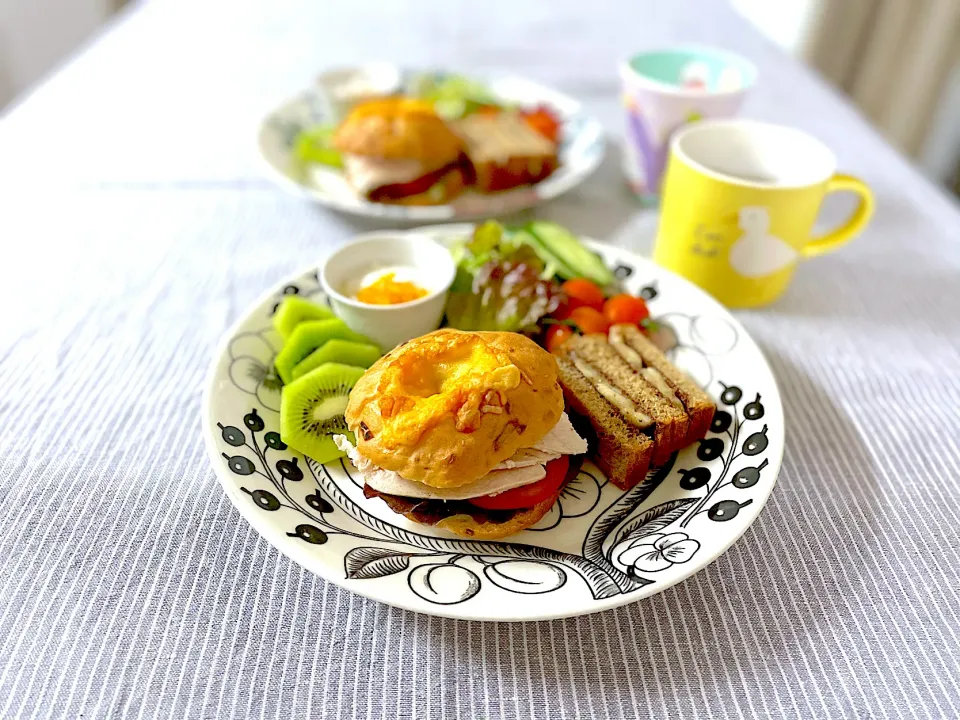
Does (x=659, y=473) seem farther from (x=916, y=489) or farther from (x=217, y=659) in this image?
(x=217, y=659)

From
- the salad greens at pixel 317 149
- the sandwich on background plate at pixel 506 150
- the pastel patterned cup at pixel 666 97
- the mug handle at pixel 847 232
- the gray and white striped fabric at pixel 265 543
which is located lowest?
the gray and white striped fabric at pixel 265 543

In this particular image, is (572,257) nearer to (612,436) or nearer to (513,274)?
(513,274)

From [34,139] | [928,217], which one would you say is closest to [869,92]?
[928,217]

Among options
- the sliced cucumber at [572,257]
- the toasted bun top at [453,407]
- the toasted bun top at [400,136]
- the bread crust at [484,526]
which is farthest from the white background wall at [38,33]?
the bread crust at [484,526]

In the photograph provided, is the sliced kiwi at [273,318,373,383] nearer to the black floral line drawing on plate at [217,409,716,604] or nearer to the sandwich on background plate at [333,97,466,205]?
the black floral line drawing on plate at [217,409,716,604]

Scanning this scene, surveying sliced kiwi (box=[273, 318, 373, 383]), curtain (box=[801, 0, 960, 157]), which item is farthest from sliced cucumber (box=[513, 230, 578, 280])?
curtain (box=[801, 0, 960, 157])

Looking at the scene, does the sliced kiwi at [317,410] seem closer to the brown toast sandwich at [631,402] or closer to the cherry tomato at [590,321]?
the brown toast sandwich at [631,402]

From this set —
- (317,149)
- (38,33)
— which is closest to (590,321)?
(317,149)
